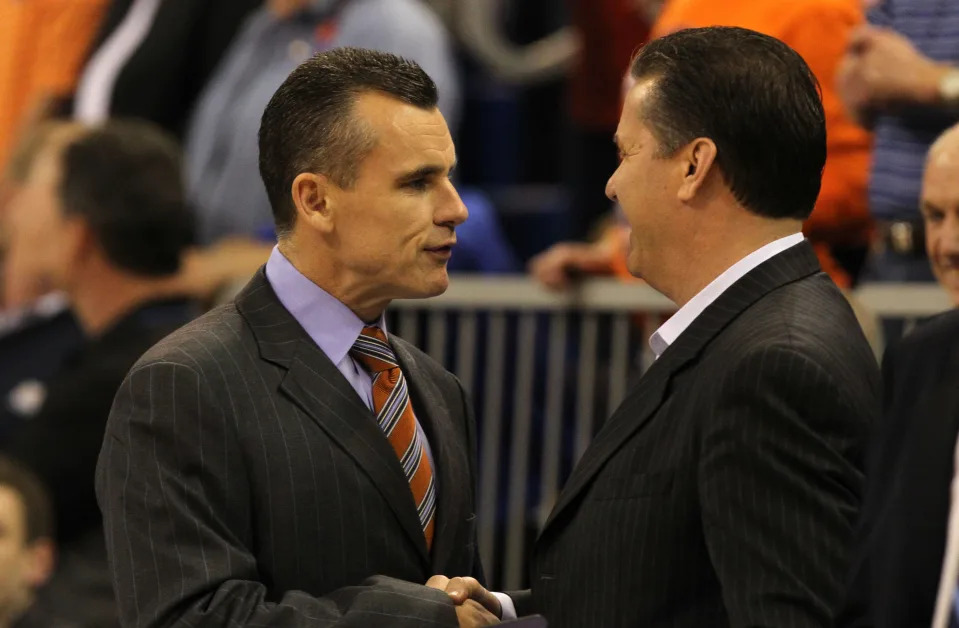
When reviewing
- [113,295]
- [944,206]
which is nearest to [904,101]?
[944,206]

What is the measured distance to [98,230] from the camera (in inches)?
208

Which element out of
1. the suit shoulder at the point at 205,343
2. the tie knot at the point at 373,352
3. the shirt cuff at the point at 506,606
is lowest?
the shirt cuff at the point at 506,606

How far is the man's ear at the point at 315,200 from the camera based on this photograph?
108 inches

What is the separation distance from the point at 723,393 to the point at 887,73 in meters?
1.87

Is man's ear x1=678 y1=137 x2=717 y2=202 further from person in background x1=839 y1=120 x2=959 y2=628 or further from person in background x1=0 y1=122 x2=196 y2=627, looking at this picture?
person in background x1=0 y1=122 x2=196 y2=627

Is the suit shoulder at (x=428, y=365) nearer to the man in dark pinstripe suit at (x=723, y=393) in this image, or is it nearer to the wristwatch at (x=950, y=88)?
the man in dark pinstripe suit at (x=723, y=393)

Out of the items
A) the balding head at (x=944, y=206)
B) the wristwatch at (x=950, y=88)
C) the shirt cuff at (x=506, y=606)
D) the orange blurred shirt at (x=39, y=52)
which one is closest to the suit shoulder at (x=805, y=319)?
the shirt cuff at (x=506, y=606)

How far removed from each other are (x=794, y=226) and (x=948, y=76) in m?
1.58

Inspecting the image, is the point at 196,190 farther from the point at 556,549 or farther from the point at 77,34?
the point at 556,549

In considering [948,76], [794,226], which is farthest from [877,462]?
[948,76]

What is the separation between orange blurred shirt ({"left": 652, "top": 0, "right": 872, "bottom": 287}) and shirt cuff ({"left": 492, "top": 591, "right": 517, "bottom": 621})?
5.34ft

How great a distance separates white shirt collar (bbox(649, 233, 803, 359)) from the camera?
8.67 feet

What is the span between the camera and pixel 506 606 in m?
2.82

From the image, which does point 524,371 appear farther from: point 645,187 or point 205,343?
point 205,343
